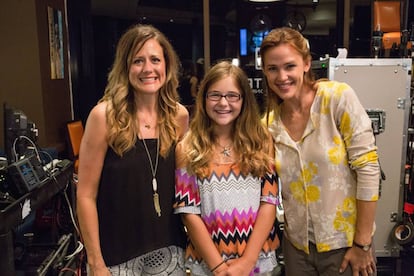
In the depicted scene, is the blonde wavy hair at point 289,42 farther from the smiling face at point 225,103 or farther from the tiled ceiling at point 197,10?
the tiled ceiling at point 197,10

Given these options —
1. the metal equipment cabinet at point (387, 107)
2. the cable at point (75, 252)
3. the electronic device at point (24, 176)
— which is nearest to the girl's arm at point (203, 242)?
the electronic device at point (24, 176)

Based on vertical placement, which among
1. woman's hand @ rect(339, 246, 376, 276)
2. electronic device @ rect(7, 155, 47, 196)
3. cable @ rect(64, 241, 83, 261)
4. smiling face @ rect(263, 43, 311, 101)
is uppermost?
smiling face @ rect(263, 43, 311, 101)

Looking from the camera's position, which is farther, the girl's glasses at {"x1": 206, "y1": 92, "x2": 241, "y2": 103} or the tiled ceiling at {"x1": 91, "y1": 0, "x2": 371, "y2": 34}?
the tiled ceiling at {"x1": 91, "y1": 0, "x2": 371, "y2": 34}

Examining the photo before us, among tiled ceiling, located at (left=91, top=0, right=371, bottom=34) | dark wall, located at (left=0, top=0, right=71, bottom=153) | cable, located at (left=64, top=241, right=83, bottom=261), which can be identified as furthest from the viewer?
tiled ceiling, located at (left=91, top=0, right=371, bottom=34)

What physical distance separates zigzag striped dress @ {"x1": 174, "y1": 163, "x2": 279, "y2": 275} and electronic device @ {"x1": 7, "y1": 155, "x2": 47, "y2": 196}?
0.96 meters

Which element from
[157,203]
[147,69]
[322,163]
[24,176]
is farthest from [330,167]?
[24,176]

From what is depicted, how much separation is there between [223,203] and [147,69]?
55 cm

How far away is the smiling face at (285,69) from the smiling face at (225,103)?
0.48 ft

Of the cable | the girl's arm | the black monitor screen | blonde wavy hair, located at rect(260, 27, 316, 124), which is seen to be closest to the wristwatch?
the girl's arm

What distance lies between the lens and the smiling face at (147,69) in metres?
1.51

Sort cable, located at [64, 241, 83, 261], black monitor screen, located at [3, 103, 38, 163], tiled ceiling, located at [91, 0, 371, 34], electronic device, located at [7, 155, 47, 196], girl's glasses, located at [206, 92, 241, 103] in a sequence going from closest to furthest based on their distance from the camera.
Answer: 1. girl's glasses, located at [206, 92, 241, 103]
2. electronic device, located at [7, 155, 47, 196]
3. black monitor screen, located at [3, 103, 38, 163]
4. cable, located at [64, 241, 83, 261]
5. tiled ceiling, located at [91, 0, 371, 34]

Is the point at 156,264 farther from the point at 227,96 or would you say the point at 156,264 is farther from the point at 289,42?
the point at 289,42

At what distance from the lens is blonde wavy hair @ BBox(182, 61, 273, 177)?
1520mm

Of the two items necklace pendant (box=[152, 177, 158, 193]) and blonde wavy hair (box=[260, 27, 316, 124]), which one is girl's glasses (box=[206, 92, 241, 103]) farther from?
necklace pendant (box=[152, 177, 158, 193])
